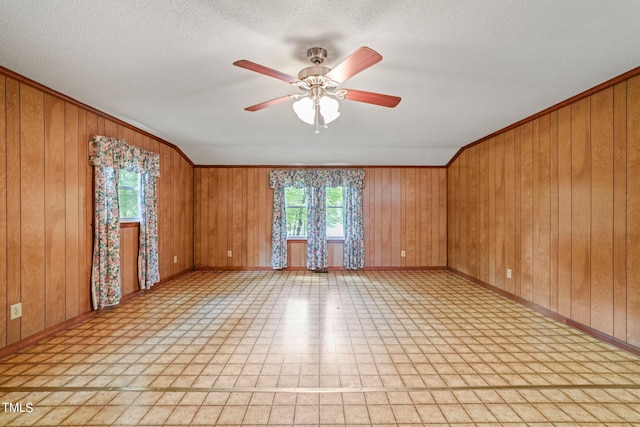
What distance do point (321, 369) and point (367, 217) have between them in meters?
4.02

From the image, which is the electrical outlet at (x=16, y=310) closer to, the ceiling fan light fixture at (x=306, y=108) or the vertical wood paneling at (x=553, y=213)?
the ceiling fan light fixture at (x=306, y=108)

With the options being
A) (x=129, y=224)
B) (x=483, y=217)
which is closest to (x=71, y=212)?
(x=129, y=224)

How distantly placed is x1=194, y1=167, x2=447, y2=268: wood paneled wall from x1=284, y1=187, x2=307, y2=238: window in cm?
36

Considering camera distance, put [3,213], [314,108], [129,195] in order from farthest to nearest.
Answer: [129,195], [3,213], [314,108]

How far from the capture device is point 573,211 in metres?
2.96

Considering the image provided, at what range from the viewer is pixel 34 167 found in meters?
2.60

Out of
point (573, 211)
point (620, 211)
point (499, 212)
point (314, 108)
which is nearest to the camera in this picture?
point (314, 108)

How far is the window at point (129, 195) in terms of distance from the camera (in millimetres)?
3924

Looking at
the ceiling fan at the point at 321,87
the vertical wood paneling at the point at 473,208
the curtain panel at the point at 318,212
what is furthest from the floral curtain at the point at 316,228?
the ceiling fan at the point at 321,87

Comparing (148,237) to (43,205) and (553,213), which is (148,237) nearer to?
(43,205)

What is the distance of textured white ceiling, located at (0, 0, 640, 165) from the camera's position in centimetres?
161

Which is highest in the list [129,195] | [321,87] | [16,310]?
[321,87]

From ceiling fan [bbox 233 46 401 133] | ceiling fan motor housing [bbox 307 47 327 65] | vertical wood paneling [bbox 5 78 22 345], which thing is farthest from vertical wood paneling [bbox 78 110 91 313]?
ceiling fan motor housing [bbox 307 47 327 65]

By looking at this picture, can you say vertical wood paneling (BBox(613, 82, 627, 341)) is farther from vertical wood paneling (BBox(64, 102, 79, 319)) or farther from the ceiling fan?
vertical wood paneling (BBox(64, 102, 79, 319))
